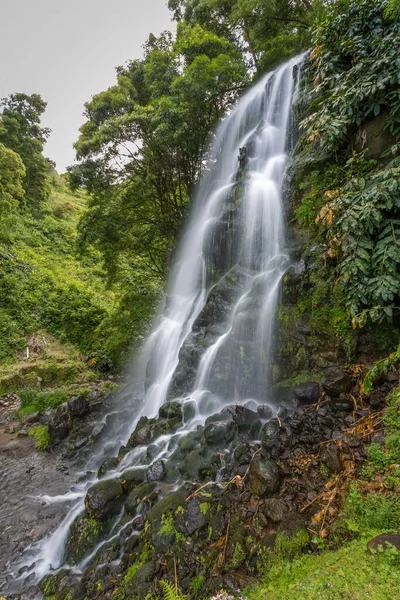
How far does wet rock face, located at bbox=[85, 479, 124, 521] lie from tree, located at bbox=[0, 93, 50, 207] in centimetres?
2709

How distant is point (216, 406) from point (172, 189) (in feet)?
36.6

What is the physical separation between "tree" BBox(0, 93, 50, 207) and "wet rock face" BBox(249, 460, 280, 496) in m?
29.0

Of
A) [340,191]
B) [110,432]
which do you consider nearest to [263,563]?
[340,191]

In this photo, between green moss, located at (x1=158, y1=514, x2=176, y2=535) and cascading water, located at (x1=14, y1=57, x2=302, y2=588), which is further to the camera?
cascading water, located at (x1=14, y1=57, x2=302, y2=588)

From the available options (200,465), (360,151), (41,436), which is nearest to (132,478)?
(200,465)

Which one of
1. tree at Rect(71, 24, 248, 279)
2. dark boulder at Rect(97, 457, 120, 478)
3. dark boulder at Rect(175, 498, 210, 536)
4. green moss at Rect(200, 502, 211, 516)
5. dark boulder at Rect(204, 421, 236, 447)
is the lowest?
dark boulder at Rect(97, 457, 120, 478)

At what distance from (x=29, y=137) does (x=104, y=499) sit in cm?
2949

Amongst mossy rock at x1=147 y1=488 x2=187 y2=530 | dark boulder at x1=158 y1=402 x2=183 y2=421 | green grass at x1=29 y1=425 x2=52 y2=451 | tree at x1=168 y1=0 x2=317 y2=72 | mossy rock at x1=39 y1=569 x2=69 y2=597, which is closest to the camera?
mossy rock at x1=147 y1=488 x2=187 y2=530

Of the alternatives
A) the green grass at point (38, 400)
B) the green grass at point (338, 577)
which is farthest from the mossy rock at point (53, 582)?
the green grass at point (38, 400)

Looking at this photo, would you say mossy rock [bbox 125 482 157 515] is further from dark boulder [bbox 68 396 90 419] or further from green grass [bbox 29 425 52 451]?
dark boulder [bbox 68 396 90 419]

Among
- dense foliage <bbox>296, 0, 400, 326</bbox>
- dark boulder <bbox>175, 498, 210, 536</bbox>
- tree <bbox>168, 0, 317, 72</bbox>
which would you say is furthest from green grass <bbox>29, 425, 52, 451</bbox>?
tree <bbox>168, 0, 317, 72</bbox>

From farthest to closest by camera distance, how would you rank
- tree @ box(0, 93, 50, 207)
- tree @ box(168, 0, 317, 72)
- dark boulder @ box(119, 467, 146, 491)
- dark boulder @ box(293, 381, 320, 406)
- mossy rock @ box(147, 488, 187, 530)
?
1. tree @ box(0, 93, 50, 207)
2. tree @ box(168, 0, 317, 72)
3. dark boulder @ box(119, 467, 146, 491)
4. dark boulder @ box(293, 381, 320, 406)
5. mossy rock @ box(147, 488, 187, 530)

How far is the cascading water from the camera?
257 inches

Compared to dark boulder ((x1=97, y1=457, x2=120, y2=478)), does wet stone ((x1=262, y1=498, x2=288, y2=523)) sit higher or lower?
higher
